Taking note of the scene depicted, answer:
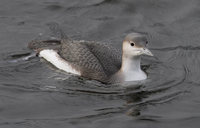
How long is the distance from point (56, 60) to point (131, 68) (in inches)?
69.3

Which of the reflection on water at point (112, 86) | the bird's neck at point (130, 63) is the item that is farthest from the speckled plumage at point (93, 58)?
the bird's neck at point (130, 63)

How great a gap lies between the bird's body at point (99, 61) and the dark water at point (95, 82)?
0.18 meters

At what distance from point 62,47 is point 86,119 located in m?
2.80

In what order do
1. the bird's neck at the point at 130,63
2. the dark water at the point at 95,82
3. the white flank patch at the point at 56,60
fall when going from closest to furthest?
the dark water at the point at 95,82
the bird's neck at the point at 130,63
the white flank patch at the point at 56,60

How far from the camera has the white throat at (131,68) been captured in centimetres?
1127

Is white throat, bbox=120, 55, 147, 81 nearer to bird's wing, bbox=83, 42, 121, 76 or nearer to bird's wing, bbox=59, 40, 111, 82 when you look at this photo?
bird's wing, bbox=83, 42, 121, 76

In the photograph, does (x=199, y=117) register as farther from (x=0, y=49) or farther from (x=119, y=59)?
(x=0, y=49)

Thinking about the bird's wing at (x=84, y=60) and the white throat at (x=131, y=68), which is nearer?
the white throat at (x=131, y=68)

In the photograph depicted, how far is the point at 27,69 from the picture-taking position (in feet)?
39.4

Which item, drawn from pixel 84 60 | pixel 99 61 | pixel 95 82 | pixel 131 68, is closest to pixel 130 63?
pixel 131 68

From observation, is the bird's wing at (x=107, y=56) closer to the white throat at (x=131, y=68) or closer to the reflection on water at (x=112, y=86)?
the white throat at (x=131, y=68)

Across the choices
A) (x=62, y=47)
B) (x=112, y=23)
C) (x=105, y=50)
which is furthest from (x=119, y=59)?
(x=112, y=23)

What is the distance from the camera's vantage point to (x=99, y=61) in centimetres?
1158

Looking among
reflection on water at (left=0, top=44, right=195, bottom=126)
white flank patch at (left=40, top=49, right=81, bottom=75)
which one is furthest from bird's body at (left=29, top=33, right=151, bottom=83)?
reflection on water at (left=0, top=44, right=195, bottom=126)
